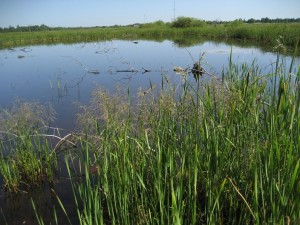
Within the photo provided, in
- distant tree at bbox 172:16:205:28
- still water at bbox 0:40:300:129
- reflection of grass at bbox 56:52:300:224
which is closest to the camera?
reflection of grass at bbox 56:52:300:224

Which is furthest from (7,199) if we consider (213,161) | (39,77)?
(39,77)

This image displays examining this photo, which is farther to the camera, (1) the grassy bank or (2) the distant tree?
(2) the distant tree

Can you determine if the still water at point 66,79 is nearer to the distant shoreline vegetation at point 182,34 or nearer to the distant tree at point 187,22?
the distant shoreline vegetation at point 182,34

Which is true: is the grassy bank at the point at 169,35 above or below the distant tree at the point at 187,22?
below

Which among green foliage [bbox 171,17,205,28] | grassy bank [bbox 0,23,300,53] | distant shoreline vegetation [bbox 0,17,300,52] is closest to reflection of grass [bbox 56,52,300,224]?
distant shoreline vegetation [bbox 0,17,300,52]

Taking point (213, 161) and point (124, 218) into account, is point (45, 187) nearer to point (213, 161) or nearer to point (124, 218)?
point (124, 218)

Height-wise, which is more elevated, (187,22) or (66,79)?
(187,22)

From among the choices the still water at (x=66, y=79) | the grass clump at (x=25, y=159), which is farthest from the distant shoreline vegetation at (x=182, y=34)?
the grass clump at (x=25, y=159)

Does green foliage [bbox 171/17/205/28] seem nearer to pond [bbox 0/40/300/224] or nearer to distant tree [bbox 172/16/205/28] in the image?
distant tree [bbox 172/16/205/28]

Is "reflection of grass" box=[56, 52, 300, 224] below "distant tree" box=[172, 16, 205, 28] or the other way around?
below

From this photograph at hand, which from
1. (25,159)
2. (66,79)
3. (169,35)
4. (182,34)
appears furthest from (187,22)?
(25,159)

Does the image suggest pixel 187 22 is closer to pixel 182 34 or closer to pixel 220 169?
pixel 182 34

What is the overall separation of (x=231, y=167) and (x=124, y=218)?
0.82 meters

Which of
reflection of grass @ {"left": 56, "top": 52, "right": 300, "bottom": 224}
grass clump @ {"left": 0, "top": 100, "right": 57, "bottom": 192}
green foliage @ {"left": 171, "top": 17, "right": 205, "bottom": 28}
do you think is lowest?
grass clump @ {"left": 0, "top": 100, "right": 57, "bottom": 192}
